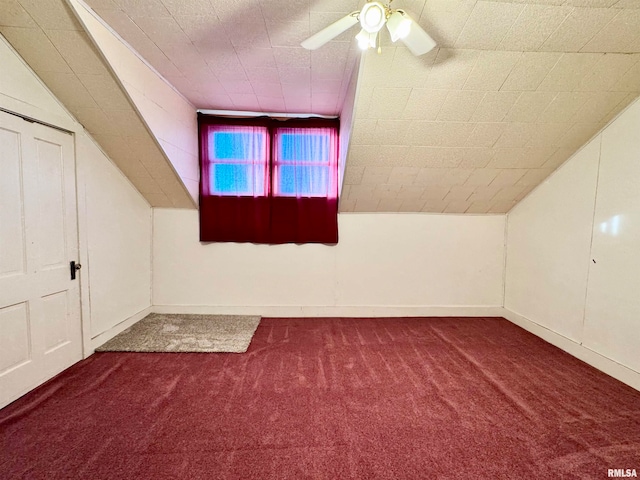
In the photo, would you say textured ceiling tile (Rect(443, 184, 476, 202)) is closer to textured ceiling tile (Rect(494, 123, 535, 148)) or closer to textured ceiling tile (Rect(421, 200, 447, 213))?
textured ceiling tile (Rect(421, 200, 447, 213))

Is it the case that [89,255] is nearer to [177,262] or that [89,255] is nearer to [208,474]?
[177,262]

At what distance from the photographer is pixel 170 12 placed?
1.73 meters

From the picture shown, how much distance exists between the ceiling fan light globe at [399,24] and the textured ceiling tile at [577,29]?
3.44 feet

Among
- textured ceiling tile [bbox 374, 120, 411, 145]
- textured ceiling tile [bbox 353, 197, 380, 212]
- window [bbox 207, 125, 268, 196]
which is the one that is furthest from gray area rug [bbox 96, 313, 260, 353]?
textured ceiling tile [bbox 374, 120, 411, 145]

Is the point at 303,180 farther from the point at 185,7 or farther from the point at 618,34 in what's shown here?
the point at 618,34

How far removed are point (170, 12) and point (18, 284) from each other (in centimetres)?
204

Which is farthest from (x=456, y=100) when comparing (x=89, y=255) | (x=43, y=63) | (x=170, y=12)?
(x=89, y=255)

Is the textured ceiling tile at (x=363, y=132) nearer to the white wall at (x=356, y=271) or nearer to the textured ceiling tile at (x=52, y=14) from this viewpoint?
the white wall at (x=356, y=271)

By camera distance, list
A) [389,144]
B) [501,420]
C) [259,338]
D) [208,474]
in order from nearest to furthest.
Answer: [208,474] < [501,420] < [389,144] < [259,338]

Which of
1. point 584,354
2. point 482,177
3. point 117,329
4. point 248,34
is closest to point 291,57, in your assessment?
point 248,34

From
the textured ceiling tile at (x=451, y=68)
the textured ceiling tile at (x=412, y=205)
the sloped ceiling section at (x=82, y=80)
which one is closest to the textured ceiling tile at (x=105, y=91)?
the sloped ceiling section at (x=82, y=80)

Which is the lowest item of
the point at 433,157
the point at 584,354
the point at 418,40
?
the point at 584,354

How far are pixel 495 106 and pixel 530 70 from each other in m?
0.30

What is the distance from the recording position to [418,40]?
157 cm
